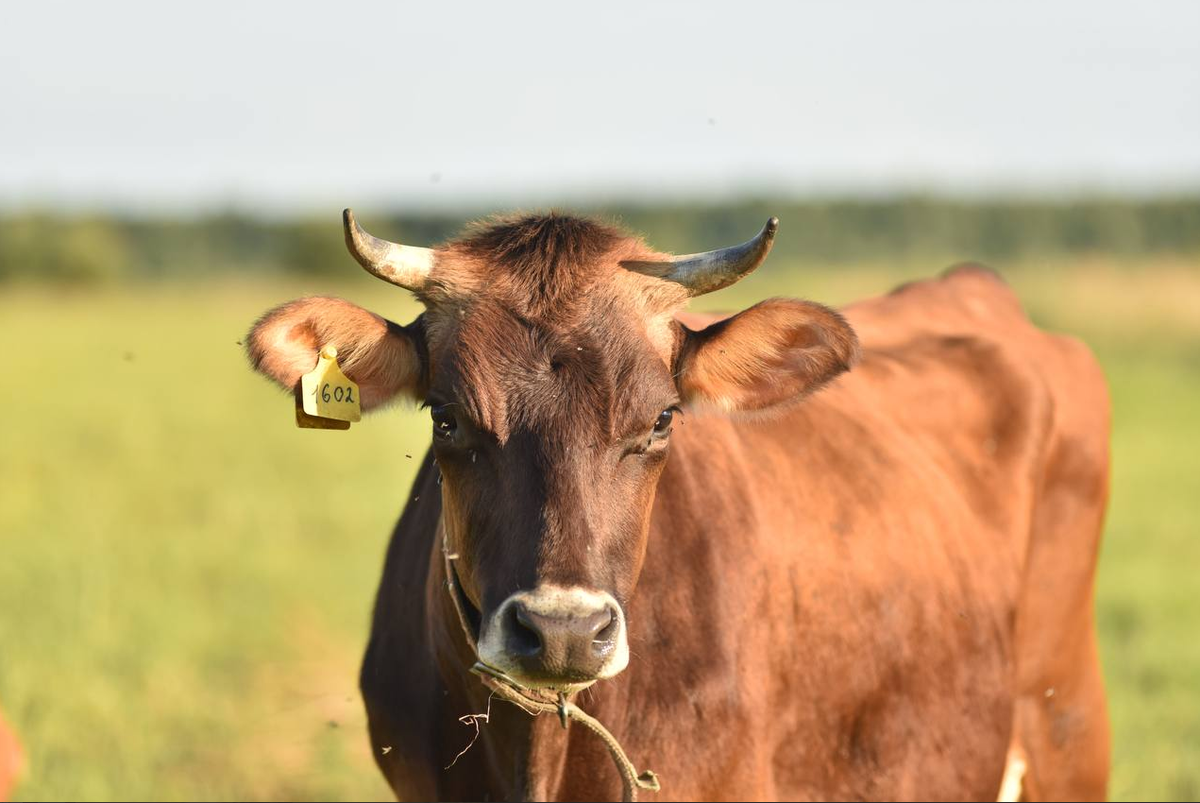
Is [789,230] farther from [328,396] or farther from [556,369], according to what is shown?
[556,369]

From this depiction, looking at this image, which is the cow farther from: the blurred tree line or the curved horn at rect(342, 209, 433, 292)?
the blurred tree line

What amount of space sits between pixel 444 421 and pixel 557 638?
766 mm

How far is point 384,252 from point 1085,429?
3.53 meters

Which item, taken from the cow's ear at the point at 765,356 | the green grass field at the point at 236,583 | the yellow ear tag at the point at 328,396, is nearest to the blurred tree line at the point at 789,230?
the green grass field at the point at 236,583

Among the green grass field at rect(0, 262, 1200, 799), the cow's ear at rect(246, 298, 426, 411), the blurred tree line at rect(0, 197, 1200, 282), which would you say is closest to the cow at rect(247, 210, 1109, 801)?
the cow's ear at rect(246, 298, 426, 411)

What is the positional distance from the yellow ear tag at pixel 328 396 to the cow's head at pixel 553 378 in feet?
0.20

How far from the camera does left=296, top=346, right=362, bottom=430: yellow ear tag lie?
421cm

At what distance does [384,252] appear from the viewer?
4180mm

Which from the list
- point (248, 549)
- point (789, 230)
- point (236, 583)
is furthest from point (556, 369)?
point (789, 230)

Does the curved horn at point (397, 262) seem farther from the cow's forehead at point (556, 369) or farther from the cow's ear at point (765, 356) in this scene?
the cow's ear at point (765, 356)

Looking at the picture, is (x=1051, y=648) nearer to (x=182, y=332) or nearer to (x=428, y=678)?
(x=428, y=678)

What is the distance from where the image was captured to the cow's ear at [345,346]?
13.7ft

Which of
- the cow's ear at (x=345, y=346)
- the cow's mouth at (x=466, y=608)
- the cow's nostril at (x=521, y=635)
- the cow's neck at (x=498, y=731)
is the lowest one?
the cow's neck at (x=498, y=731)

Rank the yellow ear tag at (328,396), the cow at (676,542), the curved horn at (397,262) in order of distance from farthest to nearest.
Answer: the yellow ear tag at (328,396) < the curved horn at (397,262) < the cow at (676,542)
